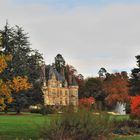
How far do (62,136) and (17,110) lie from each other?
5193 cm

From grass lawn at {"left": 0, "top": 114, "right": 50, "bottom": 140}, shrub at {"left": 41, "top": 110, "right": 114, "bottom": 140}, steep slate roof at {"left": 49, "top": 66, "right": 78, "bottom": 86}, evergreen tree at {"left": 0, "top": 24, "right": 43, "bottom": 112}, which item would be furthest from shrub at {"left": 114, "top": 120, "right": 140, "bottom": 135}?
steep slate roof at {"left": 49, "top": 66, "right": 78, "bottom": 86}

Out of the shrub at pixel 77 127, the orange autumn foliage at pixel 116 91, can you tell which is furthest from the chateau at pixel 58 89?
the shrub at pixel 77 127

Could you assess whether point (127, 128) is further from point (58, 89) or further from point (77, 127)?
point (58, 89)

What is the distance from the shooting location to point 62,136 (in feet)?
64.5

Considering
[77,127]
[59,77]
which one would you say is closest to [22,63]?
[77,127]

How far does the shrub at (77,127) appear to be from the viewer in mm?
19700

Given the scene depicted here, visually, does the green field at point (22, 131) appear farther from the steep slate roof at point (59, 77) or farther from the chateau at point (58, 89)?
the steep slate roof at point (59, 77)

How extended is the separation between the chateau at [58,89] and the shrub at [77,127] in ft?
345

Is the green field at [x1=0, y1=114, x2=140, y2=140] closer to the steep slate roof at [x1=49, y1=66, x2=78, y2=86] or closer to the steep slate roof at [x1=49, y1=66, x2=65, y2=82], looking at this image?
the steep slate roof at [x1=49, y1=66, x2=65, y2=82]

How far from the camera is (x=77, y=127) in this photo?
20484 mm

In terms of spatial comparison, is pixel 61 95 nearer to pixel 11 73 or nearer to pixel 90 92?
pixel 90 92

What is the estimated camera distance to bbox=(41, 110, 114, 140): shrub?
19.7 m

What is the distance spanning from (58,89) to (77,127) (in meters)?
112

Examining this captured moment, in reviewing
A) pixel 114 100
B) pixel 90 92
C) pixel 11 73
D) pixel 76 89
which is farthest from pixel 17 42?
pixel 76 89
